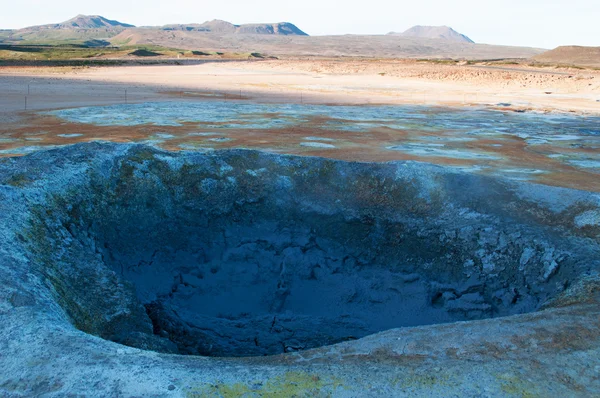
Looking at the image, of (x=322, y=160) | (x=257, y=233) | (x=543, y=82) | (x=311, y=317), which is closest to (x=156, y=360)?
(x=311, y=317)

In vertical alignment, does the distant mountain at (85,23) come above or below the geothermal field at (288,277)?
above

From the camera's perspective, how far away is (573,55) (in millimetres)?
55375

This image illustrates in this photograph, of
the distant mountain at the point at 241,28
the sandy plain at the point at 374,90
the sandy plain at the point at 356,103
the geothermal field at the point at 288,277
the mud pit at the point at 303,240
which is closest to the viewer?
the geothermal field at the point at 288,277

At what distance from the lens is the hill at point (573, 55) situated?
2010 inches

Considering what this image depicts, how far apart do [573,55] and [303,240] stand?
59.8m

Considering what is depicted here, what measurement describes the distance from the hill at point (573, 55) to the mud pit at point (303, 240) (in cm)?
5187

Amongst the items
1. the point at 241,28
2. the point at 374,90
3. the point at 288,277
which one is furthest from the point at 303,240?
the point at 241,28

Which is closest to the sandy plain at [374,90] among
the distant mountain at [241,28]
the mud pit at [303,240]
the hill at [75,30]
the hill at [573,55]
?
the mud pit at [303,240]

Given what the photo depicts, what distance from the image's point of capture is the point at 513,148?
10.6 metres

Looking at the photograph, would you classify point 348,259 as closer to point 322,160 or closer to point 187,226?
point 322,160

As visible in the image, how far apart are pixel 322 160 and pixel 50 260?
261cm

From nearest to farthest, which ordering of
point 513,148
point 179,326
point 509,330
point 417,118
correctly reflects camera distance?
1. point 509,330
2. point 179,326
3. point 513,148
4. point 417,118

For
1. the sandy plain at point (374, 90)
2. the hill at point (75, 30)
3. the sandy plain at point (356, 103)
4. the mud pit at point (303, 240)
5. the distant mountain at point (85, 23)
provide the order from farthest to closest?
the distant mountain at point (85, 23) < the hill at point (75, 30) < the sandy plain at point (374, 90) < the sandy plain at point (356, 103) < the mud pit at point (303, 240)

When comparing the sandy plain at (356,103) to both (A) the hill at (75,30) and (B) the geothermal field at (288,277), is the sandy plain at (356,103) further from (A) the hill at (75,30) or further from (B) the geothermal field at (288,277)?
(A) the hill at (75,30)
